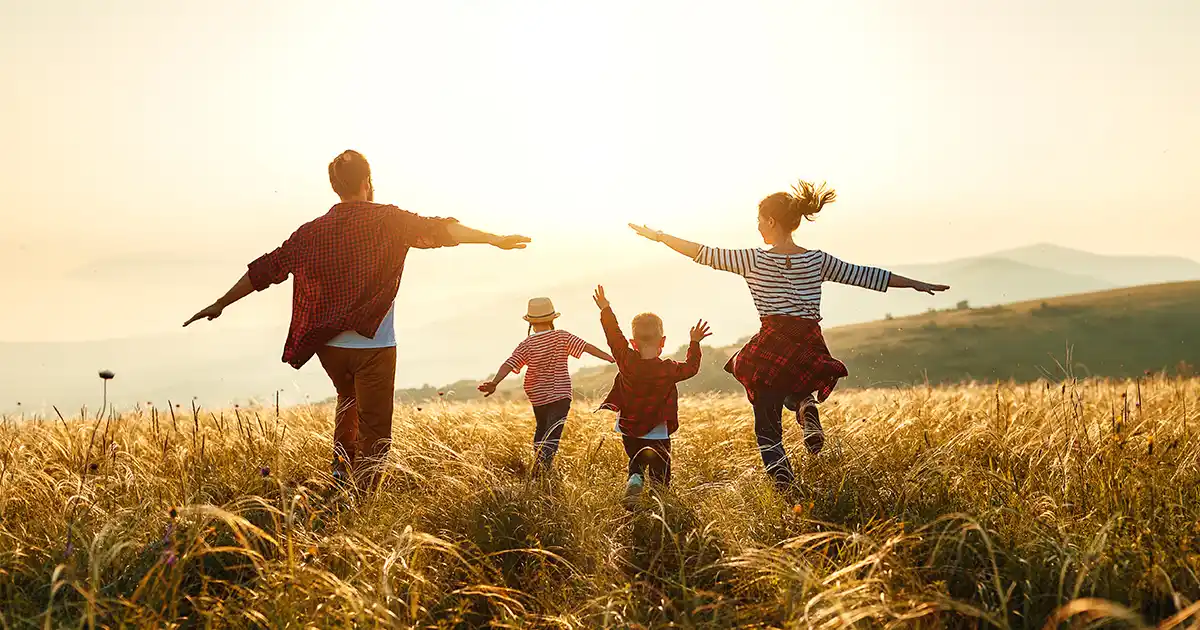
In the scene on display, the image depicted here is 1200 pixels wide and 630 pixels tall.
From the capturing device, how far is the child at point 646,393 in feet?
19.3

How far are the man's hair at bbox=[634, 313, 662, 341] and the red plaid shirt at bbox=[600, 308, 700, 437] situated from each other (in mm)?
122

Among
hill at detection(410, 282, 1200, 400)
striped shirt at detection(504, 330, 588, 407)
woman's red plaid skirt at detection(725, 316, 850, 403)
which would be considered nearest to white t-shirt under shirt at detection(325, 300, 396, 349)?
striped shirt at detection(504, 330, 588, 407)

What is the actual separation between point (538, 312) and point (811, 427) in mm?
2333

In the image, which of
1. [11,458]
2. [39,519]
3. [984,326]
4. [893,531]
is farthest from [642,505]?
[984,326]

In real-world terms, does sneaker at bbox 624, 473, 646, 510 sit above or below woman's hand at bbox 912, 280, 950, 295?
below

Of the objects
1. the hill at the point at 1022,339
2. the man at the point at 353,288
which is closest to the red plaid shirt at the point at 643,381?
the man at the point at 353,288

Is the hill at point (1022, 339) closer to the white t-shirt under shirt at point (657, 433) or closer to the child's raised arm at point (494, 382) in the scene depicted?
the child's raised arm at point (494, 382)

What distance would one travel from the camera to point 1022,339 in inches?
2215

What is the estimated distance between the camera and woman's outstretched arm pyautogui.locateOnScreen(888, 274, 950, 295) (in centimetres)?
567

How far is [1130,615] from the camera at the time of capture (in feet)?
7.59

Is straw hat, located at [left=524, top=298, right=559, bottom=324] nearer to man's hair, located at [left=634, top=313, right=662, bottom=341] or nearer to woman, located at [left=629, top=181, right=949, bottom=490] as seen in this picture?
man's hair, located at [left=634, top=313, right=662, bottom=341]

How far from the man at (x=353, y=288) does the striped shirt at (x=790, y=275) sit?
1.41m

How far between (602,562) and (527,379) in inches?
111

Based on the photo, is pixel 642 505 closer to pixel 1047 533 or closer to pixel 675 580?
pixel 675 580
